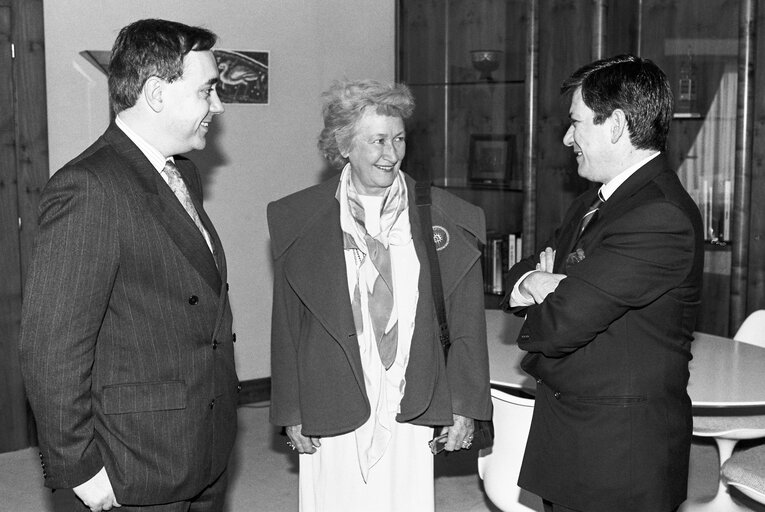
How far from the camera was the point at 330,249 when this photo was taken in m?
2.80

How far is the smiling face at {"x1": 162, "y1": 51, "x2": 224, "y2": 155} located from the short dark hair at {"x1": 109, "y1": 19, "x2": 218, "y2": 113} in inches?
1.0

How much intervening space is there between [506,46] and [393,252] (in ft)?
9.46

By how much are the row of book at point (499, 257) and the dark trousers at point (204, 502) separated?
3.22m

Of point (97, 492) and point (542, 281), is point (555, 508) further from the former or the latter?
point (97, 492)

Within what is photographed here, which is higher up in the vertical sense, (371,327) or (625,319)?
(625,319)

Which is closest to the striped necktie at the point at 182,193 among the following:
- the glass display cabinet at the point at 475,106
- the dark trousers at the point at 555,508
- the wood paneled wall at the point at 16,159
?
the dark trousers at the point at 555,508

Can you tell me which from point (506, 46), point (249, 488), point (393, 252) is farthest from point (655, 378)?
point (506, 46)

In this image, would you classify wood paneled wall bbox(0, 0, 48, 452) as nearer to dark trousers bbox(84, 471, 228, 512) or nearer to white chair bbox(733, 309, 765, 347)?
dark trousers bbox(84, 471, 228, 512)

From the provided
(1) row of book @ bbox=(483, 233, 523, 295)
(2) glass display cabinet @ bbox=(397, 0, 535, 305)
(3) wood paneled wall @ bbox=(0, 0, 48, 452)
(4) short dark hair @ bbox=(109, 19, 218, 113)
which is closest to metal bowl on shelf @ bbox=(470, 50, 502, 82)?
(2) glass display cabinet @ bbox=(397, 0, 535, 305)

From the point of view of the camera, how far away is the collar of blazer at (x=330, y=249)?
275 cm

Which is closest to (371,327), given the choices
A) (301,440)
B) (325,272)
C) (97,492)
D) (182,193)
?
(325,272)

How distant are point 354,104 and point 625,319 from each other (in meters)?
1.07

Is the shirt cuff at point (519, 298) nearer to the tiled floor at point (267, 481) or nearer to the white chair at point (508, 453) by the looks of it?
the white chair at point (508, 453)

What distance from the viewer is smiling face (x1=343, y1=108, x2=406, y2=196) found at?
2.82m
